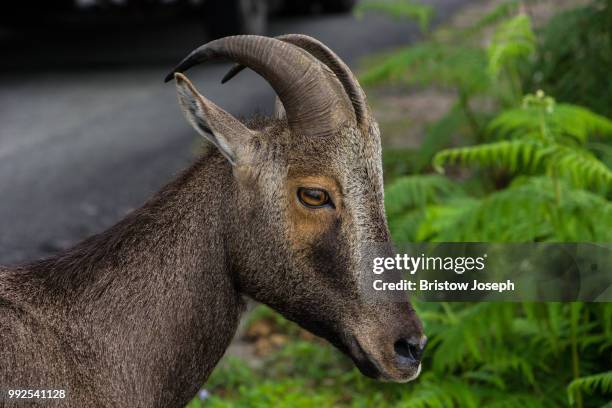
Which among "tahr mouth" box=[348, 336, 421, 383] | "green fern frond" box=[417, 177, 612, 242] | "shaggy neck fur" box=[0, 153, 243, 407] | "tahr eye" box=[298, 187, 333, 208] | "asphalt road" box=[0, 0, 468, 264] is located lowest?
"asphalt road" box=[0, 0, 468, 264]

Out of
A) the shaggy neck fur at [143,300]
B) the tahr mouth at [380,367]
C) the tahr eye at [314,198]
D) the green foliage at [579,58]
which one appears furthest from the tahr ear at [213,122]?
the green foliage at [579,58]

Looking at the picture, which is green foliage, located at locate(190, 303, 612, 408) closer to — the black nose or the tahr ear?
the black nose

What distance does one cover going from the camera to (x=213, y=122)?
381 cm

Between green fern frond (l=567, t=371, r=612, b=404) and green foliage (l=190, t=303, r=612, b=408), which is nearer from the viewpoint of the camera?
green fern frond (l=567, t=371, r=612, b=404)

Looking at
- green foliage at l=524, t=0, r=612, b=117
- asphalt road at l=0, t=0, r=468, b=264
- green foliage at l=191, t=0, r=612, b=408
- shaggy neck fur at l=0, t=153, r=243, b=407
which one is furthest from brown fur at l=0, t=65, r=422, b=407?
green foliage at l=524, t=0, r=612, b=117

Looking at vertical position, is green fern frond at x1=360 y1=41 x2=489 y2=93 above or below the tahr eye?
below

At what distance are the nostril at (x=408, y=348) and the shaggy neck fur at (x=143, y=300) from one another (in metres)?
0.64

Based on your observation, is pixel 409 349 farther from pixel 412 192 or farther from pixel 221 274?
pixel 412 192

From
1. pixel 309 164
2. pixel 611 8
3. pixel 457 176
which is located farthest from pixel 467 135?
pixel 309 164

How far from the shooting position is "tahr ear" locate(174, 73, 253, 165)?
374cm

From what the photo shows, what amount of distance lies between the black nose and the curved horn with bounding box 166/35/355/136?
2.75 ft

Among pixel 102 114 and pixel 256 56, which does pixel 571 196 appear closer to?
pixel 256 56

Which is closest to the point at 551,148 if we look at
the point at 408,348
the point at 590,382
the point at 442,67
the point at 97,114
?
the point at 590,382

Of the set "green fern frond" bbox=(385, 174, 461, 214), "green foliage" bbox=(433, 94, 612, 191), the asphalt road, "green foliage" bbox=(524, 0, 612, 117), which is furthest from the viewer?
the asphalt road
